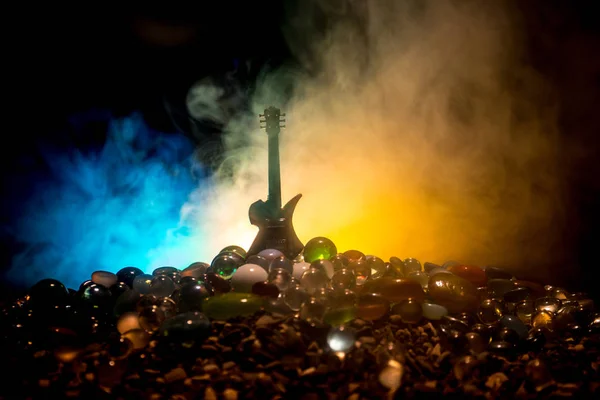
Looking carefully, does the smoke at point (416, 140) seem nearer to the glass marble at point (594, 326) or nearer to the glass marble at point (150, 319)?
the glass marble at point (594, 326)

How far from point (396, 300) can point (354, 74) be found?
16.3 ft

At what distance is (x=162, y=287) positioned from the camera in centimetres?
320

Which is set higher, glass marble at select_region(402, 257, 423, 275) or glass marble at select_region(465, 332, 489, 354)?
glass marble at select_region(402, 257, 423, 275)

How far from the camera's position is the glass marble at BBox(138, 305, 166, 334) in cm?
263

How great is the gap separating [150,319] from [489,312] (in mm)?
2562

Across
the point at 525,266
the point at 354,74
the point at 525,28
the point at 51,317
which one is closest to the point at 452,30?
the point at 525,28

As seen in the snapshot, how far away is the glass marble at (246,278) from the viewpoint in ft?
10.1

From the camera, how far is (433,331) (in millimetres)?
2752

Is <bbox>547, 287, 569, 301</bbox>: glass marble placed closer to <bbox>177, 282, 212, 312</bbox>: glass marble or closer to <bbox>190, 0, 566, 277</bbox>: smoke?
<bbox>190, 0, 566, 277</bbox>: smoke

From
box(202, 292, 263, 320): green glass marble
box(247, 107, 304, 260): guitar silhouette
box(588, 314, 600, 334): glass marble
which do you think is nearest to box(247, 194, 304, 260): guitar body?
box(247, 107, 304, 260): guitar silhouette

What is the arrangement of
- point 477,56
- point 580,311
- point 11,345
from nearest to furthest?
1. point 11,345
2. point 580,311
3. point 477,56

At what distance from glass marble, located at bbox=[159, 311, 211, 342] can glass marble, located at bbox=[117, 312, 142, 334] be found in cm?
38

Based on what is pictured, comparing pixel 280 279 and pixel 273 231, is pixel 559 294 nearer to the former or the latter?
pixel 280 279

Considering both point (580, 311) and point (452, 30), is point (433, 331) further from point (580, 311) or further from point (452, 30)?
point (452, 30)
